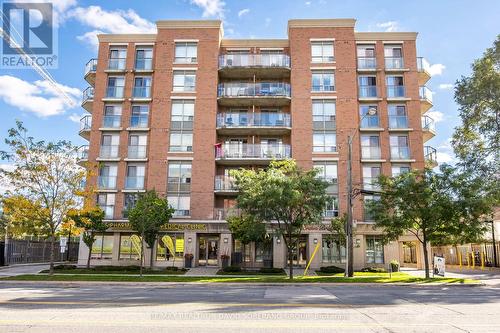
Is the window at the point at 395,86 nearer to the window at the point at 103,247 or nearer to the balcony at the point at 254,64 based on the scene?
the balcony at the point at 254,64

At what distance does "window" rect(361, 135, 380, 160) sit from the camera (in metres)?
35.8

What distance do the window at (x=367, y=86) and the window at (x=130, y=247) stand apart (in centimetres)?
2262

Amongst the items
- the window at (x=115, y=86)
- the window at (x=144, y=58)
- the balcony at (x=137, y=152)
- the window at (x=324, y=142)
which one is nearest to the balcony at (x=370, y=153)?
the window at (x=324, y=142)

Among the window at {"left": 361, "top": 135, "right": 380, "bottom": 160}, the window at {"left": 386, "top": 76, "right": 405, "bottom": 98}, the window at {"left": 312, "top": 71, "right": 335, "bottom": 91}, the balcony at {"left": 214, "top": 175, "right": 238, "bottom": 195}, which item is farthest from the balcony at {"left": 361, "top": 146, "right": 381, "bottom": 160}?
the balcony at {"left": 214, "top": 175, "right": 238, "bottom": 195}

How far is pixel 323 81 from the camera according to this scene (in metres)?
36.9

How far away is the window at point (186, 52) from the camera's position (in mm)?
37656

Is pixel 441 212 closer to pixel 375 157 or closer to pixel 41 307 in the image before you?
pixel 375 157

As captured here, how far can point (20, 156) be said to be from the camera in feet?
81.1

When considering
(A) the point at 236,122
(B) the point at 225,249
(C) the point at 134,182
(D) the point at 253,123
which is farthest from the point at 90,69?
(B) the point at 225,249

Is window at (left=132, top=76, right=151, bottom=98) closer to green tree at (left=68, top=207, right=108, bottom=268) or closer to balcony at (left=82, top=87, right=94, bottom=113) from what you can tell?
balcony at (left=82, top=87, right=94, bottom=113)

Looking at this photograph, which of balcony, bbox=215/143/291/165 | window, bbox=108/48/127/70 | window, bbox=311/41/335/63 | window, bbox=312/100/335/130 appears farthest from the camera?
window, bbox=108/48/127/70

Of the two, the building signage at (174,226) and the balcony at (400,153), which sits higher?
the balcony at (400,153)

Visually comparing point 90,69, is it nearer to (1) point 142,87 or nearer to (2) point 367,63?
(1) point 142,87

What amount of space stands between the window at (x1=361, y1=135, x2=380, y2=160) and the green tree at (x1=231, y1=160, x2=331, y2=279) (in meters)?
11.8
